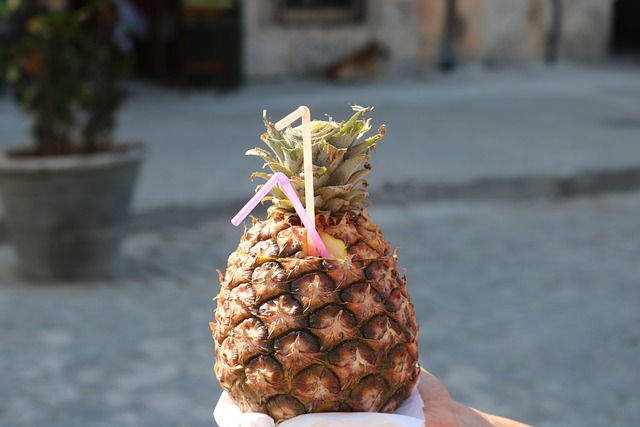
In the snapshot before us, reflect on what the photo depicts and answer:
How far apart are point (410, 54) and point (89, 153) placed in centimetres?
1185

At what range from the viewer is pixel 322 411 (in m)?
2.00

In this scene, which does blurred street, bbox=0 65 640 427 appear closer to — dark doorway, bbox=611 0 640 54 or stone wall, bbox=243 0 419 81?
stone wall, bbox=243 0 419 81

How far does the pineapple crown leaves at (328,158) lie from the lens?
6.66ft

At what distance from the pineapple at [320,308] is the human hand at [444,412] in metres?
0.09

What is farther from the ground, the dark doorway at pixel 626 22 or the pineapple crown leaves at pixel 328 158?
the pineapple crown leaves at pixel 328 158

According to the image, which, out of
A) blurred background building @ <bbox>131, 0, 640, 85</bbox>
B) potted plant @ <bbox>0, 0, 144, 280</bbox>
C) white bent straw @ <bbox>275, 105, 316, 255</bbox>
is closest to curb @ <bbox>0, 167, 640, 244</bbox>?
potted plant @ <bbox>0, 0, 144, 280</bbox>

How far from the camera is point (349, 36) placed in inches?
685

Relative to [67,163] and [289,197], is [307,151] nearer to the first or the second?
[289,197]

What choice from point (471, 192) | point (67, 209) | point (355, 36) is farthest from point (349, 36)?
point (67, 209)

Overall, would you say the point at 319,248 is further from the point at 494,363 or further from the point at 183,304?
the point at 183,304

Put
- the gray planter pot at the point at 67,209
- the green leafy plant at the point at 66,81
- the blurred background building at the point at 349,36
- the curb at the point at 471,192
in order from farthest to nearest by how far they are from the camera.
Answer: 1. the blurred background building at the point at 349,36
2. the curb at the point at 471,192
3. the green leafy plant at the point at 66,81
4. the gray planter pot at the point at 67,209

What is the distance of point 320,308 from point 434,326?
3972mm

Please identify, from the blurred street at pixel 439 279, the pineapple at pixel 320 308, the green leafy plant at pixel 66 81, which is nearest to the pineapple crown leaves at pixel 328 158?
the pineapple at pixel 320 308

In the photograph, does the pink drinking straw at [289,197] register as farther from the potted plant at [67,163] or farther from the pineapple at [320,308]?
the potted plant at [67,163]
